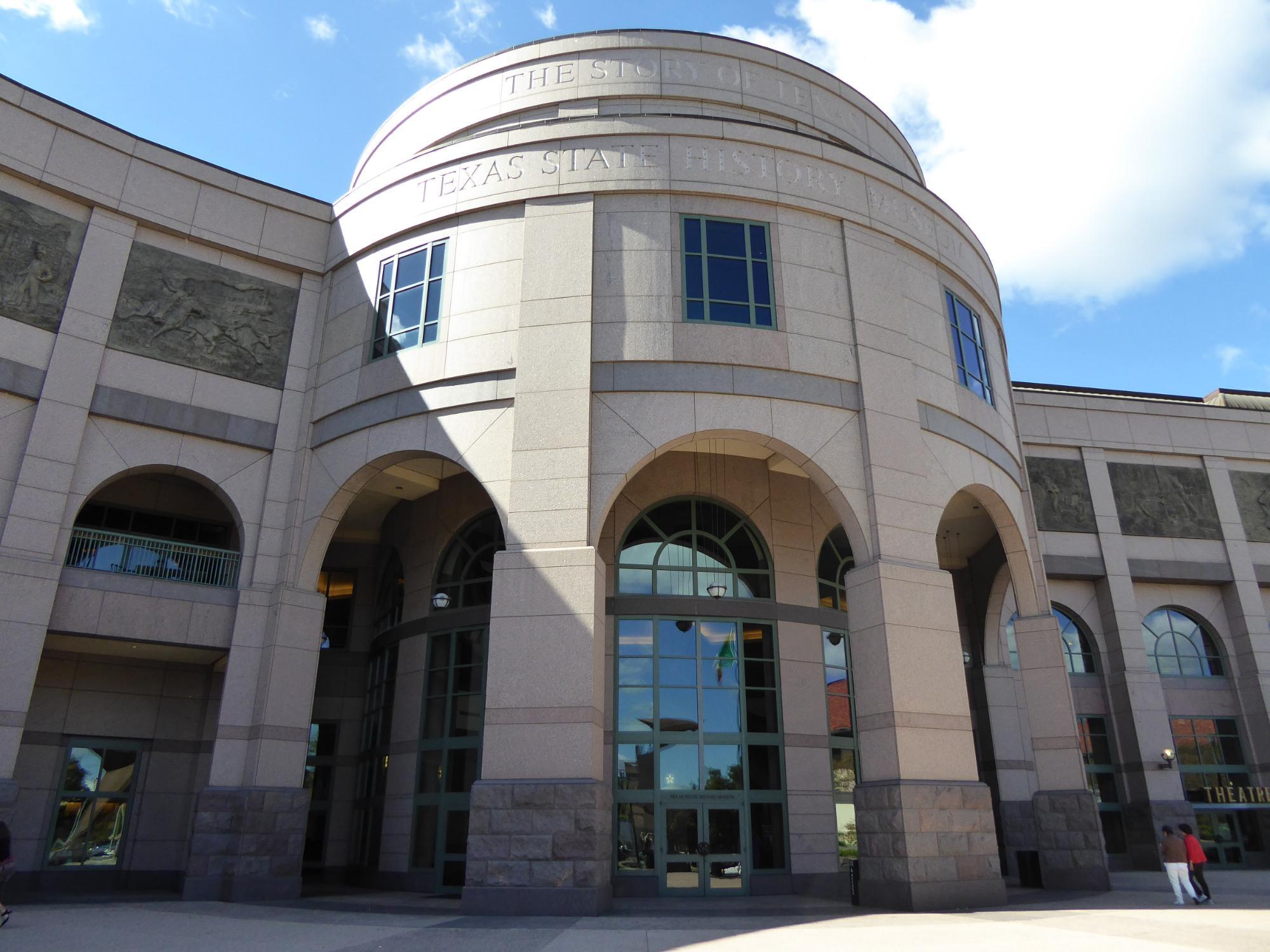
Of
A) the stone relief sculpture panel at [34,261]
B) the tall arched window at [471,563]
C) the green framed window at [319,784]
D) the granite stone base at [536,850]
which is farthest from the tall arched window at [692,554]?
the stone relief sculpture panel at [34,261]

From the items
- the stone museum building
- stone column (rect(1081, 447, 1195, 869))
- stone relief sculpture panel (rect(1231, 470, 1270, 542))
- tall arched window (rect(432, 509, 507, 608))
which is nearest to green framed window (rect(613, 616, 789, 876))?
the stone museum building

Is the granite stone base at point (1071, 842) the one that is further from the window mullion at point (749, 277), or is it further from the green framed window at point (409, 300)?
the green framed window at point (409, 300)

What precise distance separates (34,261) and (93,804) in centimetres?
1073

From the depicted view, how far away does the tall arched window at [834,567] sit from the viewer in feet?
65.7

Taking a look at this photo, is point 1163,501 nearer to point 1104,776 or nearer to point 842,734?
point 1104,776

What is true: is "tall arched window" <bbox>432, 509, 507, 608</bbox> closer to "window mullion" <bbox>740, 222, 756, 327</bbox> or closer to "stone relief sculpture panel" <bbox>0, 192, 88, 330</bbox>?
"window mullion" <bbox>740, 222, 756, 327</bbox>

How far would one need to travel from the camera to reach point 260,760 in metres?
16.7

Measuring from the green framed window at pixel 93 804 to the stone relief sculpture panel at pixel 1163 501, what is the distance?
87.7 feet

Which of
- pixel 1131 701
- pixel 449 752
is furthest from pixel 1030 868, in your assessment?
pixel 449 752

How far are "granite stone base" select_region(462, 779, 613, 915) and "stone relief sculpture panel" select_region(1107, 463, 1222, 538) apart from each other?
20741 mm

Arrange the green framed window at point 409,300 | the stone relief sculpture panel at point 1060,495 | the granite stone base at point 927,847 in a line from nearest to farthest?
the granite stone base at point 927,847, the green framed window at point 409,300, the stone relief sculpture panel at point 1060,495

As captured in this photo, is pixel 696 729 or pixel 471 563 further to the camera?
pixel 471 563

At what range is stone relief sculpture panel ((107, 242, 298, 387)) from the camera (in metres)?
18.3

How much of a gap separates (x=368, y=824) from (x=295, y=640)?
5115mm
